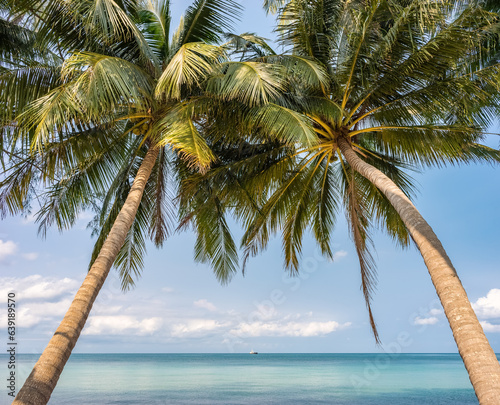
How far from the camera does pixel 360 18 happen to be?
313 inches

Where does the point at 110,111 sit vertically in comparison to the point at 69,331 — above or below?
above

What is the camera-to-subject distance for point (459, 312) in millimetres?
4895

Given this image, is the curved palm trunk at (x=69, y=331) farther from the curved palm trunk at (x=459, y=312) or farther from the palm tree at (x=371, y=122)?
the curved palm trunk at (x=459, y=312)

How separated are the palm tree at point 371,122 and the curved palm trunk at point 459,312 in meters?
0.02

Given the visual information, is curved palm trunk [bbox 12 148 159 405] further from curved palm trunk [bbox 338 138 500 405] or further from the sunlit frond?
curved palm trunk [bbox 338 138 500 405]

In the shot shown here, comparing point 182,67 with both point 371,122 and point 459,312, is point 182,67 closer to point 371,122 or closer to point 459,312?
point 371,122

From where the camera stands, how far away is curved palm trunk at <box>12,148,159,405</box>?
4.48 m

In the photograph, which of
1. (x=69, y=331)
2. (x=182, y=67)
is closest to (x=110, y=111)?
(x=182, y=67)

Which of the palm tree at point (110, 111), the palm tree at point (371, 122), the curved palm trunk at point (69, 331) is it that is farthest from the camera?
the palm tree at point (371, 122)

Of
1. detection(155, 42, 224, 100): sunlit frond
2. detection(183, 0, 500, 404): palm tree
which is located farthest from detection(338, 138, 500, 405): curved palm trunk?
detection(155, 42, 224, 100): sunlit frond

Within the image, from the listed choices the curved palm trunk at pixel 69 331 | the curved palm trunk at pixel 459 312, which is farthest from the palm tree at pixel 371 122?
the curved palm trunk at pixel 69 331

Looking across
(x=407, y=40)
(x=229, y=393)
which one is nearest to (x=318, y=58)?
(x=407, y=40)

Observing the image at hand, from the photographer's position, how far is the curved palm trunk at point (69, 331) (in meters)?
4.48

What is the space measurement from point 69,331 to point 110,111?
12.3 feet
